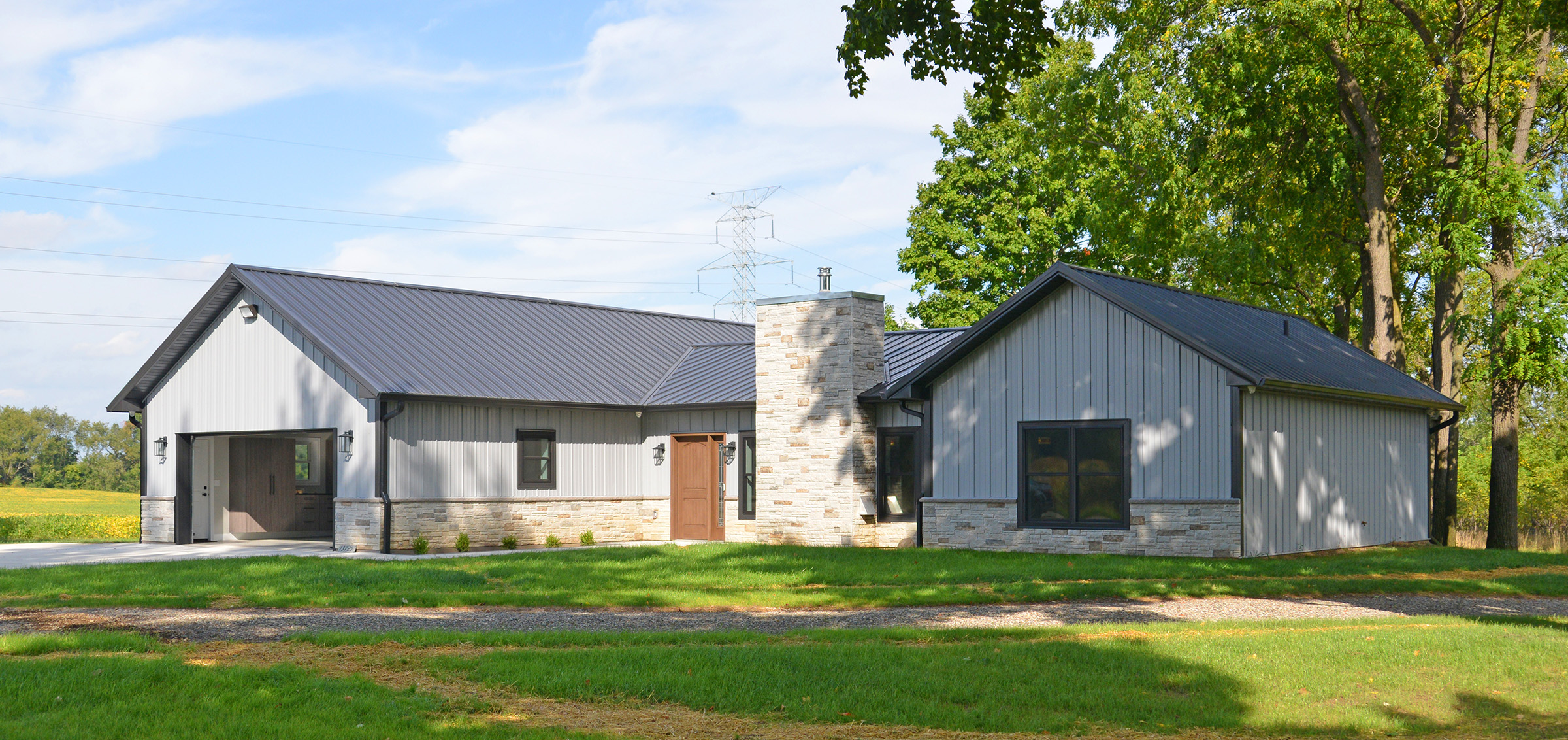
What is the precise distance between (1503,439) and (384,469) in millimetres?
20127

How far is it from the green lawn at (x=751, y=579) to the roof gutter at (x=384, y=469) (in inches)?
83.9

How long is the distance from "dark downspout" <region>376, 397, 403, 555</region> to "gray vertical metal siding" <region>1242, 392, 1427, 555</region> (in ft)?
43.4

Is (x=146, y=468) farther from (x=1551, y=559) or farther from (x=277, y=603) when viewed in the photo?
(x=1551, y=559)

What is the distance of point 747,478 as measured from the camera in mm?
24188

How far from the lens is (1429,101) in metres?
25.5

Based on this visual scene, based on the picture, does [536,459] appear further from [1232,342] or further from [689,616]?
[1232,342]

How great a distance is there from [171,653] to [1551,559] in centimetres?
1949

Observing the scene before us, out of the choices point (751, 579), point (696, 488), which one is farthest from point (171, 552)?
point (751, 579)

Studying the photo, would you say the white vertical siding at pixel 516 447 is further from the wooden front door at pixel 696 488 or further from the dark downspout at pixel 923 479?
the dark downspout at pixel 923 479

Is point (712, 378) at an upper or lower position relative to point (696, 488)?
upper

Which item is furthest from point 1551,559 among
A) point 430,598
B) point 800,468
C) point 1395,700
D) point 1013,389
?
point 430,598

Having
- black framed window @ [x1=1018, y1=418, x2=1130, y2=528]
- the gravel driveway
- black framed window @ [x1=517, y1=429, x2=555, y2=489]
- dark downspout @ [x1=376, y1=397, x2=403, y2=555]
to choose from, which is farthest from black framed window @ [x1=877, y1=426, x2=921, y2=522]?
the gravel driveway

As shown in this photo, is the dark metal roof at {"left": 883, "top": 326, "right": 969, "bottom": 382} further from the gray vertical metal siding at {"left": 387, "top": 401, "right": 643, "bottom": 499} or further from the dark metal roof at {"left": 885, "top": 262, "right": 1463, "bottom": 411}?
the gray vertical metal siding at {"left": 387, "top": 401, "right": 643, "bottom": 499}

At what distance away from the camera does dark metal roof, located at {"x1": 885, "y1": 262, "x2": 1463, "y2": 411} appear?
18.7 meters
